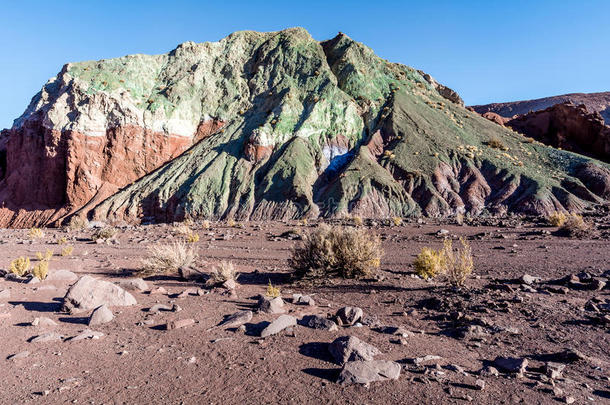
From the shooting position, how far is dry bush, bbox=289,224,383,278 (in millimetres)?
8609

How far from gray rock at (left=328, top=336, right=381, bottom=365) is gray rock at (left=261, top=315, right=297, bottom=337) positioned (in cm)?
108

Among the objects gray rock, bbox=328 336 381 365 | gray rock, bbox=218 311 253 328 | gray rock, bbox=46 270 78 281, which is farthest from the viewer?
gray rock, bbox=46 270 78 281

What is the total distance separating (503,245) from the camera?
44.8 feet

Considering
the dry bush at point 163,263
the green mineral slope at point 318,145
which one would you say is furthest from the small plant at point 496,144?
the dry bush at point 163,263

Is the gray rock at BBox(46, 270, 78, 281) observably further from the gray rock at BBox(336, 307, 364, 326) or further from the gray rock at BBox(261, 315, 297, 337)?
the gray rock at BBox(336, 307, 364, 326)

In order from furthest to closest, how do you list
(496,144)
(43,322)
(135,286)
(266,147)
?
(266,147) < (496,144) < (135,286) < (43,322)

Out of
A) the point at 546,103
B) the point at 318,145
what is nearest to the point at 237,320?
the point at 318,145

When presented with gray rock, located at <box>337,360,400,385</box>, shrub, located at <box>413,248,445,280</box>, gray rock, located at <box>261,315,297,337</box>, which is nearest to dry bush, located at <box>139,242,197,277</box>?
gray rock, located at <box>261,315,297,337</box>

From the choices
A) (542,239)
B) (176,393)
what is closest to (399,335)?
(176,393)

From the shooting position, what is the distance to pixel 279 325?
5328 millimetres

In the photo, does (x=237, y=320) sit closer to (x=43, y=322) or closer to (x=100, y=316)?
(x=100, y=316)

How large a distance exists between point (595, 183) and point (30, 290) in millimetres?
39810

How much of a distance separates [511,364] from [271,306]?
3558 mm

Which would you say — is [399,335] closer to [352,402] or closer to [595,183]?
[352,402]
